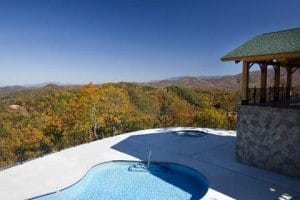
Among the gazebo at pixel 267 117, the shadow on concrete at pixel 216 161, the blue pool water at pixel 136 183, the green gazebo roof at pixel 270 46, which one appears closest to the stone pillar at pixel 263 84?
the gazebo at pixel 267 117

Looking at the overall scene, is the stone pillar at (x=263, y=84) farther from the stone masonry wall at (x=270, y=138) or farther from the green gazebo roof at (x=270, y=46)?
the stone masonry wall at (x=270, y=138)

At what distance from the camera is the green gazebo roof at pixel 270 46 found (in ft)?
29.2

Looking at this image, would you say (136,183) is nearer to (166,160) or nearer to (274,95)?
(166,160)

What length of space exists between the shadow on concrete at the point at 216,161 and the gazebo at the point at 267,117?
54 cm

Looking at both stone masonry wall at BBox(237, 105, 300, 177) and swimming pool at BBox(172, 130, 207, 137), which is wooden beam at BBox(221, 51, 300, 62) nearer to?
stone masonry wall at BBox(237, 105, 300, 177)

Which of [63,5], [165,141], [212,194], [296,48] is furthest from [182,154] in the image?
[63,5]

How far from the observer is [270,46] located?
31.7 ft

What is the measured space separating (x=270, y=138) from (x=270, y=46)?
11.7ft

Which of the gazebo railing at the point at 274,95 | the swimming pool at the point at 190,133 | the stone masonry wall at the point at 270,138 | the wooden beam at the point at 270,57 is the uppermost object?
the wooden beam at the point at 270,57

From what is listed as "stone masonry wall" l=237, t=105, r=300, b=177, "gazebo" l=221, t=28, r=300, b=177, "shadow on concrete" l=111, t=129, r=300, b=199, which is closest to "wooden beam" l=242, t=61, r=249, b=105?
"gazebo" l=221, t=28, r=300, b=177

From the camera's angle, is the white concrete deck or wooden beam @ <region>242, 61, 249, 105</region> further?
wooden beam @ <region>242, 61, 249, 105</region>

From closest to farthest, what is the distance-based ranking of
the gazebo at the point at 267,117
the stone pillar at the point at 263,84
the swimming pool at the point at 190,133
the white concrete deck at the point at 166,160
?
the white concrete deck at the point at 166,160
the gazebo at the point at 267,117
the stone pillar at the point at 263,84
the swimming pool at the point at 190,133

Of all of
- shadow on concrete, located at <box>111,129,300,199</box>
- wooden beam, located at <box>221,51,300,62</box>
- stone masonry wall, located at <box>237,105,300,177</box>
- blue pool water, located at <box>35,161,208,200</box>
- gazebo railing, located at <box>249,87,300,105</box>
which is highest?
wooden beam, located at <box>221,51,300,62</box>

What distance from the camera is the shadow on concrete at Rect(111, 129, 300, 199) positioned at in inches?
318
